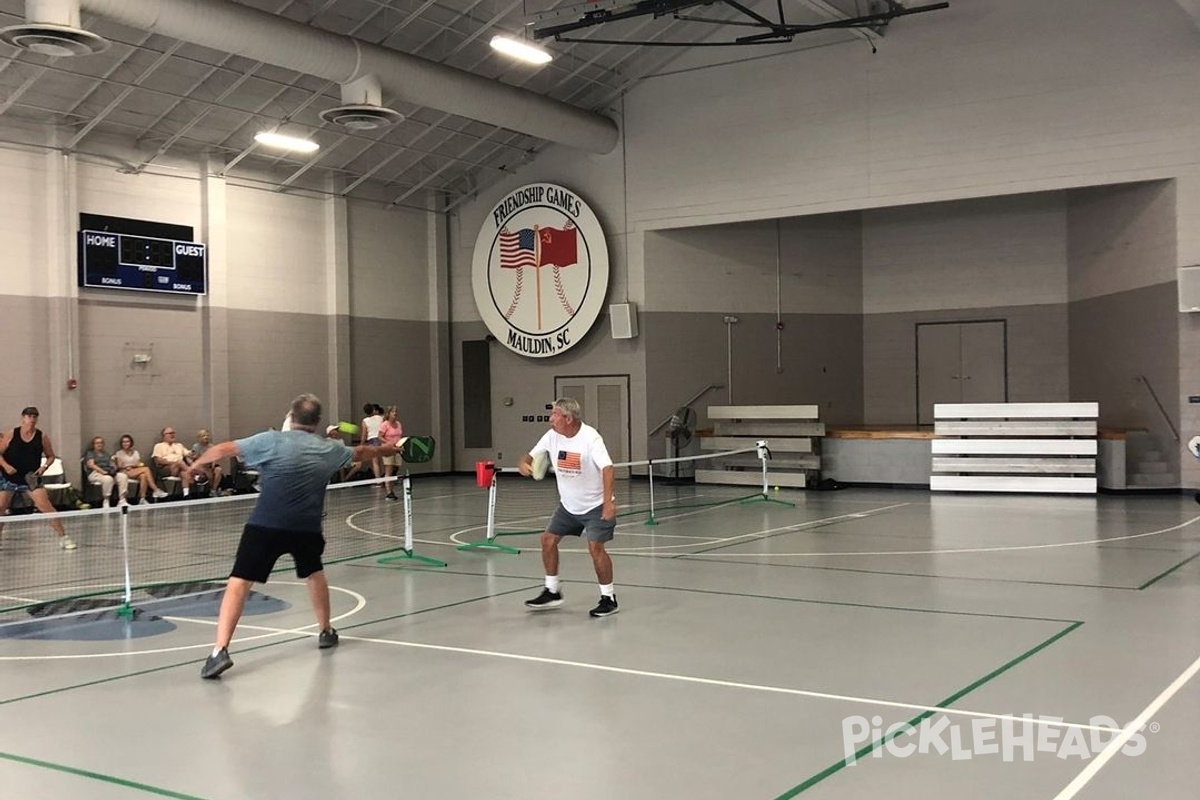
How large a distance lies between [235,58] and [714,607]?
→ 50.1 ft

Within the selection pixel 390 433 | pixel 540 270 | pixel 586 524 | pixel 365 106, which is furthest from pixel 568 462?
pixel 540 270

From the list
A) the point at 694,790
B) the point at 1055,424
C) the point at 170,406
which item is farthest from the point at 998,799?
the point at 170,406

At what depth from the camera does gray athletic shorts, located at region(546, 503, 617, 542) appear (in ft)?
29.9

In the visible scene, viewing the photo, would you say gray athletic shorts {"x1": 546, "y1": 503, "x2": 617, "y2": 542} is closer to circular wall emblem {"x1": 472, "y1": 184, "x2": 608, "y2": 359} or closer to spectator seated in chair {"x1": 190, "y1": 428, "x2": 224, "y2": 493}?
spectator seated in chair {"x1": 190, "y1": 428, "x2": 224, "y2": 493}

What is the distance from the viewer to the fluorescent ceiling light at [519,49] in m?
18.6

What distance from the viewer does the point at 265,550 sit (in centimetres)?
742

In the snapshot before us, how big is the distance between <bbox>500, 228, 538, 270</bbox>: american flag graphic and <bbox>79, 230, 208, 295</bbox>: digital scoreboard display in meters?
7.29

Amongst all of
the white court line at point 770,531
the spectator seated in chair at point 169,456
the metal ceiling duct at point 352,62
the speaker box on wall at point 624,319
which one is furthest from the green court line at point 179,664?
the speaker box on wall at point 624,319

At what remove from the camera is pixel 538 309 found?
87.2 ft

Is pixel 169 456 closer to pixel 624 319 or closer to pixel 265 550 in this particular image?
pixel 624 319

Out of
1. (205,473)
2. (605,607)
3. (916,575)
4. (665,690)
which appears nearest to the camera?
(665,690)

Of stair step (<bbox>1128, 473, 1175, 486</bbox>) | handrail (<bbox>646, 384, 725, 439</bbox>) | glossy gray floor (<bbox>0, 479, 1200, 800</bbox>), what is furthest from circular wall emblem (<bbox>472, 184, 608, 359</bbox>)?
glossy gray floor (<bbox>0, 479, 1200, 800</bbox>)

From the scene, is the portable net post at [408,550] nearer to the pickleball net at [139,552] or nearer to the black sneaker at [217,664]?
the pickleball net at [139,552]

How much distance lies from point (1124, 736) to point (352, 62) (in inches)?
666
